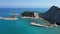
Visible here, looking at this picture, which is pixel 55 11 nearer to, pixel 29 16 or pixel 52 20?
pixel 52 20

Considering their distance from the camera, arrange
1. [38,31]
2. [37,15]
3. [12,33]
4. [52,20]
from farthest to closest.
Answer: [37,15] → [52,20] → [38,31] → [12,33]

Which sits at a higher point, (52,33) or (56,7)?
(56,7)

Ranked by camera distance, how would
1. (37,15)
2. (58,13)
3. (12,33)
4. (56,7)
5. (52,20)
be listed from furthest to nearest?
(37,15), (56,7), (58,13), (52,20), (12,33)

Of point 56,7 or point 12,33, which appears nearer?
point 12,33

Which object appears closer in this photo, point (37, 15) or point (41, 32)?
point (41, 32)

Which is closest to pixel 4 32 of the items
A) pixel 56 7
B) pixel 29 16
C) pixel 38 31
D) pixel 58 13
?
pixel 38 31

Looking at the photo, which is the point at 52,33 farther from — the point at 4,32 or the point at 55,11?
the point at 55,11

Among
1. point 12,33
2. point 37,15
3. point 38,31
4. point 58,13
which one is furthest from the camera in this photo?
point 37,15

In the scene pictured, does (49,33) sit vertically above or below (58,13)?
below

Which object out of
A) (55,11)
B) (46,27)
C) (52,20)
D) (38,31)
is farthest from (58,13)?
(38,31)
